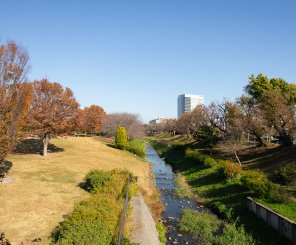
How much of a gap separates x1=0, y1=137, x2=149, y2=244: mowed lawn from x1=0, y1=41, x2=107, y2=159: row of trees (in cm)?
303

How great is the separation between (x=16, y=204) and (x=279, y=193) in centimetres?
1575

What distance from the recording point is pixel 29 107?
1174 inches

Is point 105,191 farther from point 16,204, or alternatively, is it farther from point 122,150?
point 122,150

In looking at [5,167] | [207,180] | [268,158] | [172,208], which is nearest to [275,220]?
[172,208]

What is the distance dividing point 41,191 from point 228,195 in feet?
44.7

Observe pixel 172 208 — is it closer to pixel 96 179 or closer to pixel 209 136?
pixel 96 179

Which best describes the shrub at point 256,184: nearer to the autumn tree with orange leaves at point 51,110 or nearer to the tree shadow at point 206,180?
the tree shadow at point 206,180

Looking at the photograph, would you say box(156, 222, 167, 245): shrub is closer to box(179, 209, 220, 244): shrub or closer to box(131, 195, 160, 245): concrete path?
box(131, 195, 160, 245): concrete path

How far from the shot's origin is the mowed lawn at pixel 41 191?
15.4m

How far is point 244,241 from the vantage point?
52.1ft

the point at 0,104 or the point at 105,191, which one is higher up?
the point at 0,104

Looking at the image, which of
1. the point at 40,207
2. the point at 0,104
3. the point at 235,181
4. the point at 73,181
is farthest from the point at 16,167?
the point at 235,181

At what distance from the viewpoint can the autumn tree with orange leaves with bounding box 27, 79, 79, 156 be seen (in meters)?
36.5

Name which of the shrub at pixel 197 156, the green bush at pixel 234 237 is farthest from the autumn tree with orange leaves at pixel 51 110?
the green bush at pixel 234 237
